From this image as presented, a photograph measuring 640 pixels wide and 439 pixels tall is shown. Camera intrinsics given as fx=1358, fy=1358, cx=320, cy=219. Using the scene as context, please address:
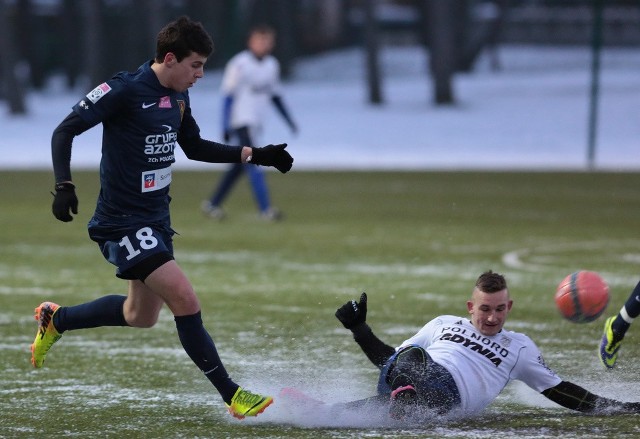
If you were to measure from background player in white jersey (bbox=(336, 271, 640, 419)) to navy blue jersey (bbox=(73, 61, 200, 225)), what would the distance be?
138 centimetres

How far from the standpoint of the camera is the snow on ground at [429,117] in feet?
89.8

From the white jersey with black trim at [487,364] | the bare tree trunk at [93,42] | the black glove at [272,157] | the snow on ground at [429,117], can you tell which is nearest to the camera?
the white jersey with black trim at [487,364]

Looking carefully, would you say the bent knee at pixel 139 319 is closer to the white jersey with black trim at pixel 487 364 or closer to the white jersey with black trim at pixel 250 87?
the white jersey with black trim at pixel 487 364

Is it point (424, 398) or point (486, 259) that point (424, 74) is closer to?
point (486, 259)

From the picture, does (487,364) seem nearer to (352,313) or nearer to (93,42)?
(352,313)

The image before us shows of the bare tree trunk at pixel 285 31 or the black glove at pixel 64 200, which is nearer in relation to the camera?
the black glove at pixel 64 200

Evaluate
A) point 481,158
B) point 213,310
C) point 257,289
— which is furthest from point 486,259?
point 481,158

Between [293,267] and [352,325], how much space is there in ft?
18.6

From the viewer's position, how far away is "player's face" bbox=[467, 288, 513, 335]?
6.25m

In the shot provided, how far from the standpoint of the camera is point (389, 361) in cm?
629

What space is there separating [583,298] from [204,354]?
230cm

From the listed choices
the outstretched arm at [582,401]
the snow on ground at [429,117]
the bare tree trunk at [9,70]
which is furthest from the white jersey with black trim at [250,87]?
the bare tree trunk at [9,70]

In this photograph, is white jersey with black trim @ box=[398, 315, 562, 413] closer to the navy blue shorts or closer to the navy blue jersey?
the navy blue shorts

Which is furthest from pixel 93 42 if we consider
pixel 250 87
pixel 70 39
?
pixel 250 87
